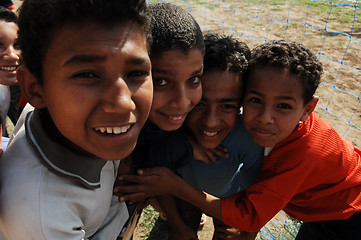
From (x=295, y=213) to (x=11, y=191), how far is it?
147 centimetres

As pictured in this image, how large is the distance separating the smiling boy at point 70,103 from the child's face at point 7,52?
1.13 m

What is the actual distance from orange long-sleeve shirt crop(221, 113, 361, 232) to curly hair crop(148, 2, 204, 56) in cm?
68

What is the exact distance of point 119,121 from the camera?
99 centimetres

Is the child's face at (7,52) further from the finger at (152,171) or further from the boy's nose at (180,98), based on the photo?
the boy's nose at (180,98)

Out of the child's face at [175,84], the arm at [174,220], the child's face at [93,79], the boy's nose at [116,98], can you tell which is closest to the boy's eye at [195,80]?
the child's face at [175,84]

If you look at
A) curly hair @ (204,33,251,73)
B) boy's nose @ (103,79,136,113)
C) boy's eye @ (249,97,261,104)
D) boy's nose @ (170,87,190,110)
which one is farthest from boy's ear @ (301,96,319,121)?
boy's nose @ (103,79,136,113)

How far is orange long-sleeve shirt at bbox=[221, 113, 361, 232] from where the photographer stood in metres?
1.43

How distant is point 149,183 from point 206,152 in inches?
14.1

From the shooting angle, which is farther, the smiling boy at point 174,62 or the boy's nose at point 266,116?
the boy's nose at point 266,116

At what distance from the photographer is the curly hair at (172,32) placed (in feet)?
4.19

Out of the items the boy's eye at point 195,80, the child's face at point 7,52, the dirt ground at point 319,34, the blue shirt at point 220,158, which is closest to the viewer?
the boy's eye at point 195,80

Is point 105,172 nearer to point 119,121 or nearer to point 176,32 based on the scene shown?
point 119,121

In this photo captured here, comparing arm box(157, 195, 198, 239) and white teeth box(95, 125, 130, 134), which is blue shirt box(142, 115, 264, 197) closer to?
arm box(157, 195, 198, 239)

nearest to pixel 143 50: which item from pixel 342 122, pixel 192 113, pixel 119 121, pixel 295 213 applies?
pixel 119 121
